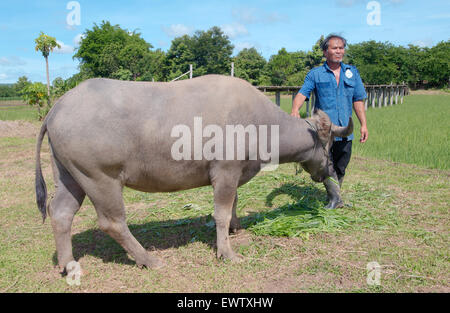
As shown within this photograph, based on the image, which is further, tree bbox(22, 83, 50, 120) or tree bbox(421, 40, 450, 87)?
tree bbox(421, 40, 450, 87)

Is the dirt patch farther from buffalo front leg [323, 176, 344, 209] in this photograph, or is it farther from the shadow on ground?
buffalo front leg [323, 176, 344, 209]

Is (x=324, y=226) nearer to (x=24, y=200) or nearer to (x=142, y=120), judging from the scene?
(x=142, y=120)

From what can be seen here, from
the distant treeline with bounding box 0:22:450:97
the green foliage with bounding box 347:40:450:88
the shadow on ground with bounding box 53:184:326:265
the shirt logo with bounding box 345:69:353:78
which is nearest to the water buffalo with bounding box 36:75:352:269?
the shadow on ground with bounding box 53:184:326:265

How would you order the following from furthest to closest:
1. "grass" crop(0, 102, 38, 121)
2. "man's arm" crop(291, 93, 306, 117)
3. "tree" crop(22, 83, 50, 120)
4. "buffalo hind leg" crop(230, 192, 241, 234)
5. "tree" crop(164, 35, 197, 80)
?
"tree" crop(164, 35, 197, 80) < "grass" crop(0, 102, 38, 121) < "tree" crop(22, 83, 50, 120) < "man's arm" crop(291, 93, 306, 117) < "buffalo hind leg" crop(230, 192, 241, 234)

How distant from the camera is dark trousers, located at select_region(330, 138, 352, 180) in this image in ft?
15.4

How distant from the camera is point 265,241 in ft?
12.8

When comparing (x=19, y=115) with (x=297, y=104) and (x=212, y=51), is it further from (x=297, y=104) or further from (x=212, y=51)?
(x=212, y=51)

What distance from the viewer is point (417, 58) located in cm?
5209

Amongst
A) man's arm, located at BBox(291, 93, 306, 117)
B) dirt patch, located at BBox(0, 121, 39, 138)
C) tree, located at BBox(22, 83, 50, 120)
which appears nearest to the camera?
man's arm, located at BBox(291, 93, 306, 117)

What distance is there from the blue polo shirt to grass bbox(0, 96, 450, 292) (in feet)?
4.29

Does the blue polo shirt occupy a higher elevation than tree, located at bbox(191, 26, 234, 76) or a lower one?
lower

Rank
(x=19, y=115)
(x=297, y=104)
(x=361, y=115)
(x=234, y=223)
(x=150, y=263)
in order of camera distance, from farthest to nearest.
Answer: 1. (x=19, y=115)
2. (x=361, y=115)
3. (x=297, y=104)
4. (x=234, y=223)
5. (x=150, y=263)

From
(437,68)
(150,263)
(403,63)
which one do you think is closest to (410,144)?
(150,263)

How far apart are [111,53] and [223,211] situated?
45.6 metres
